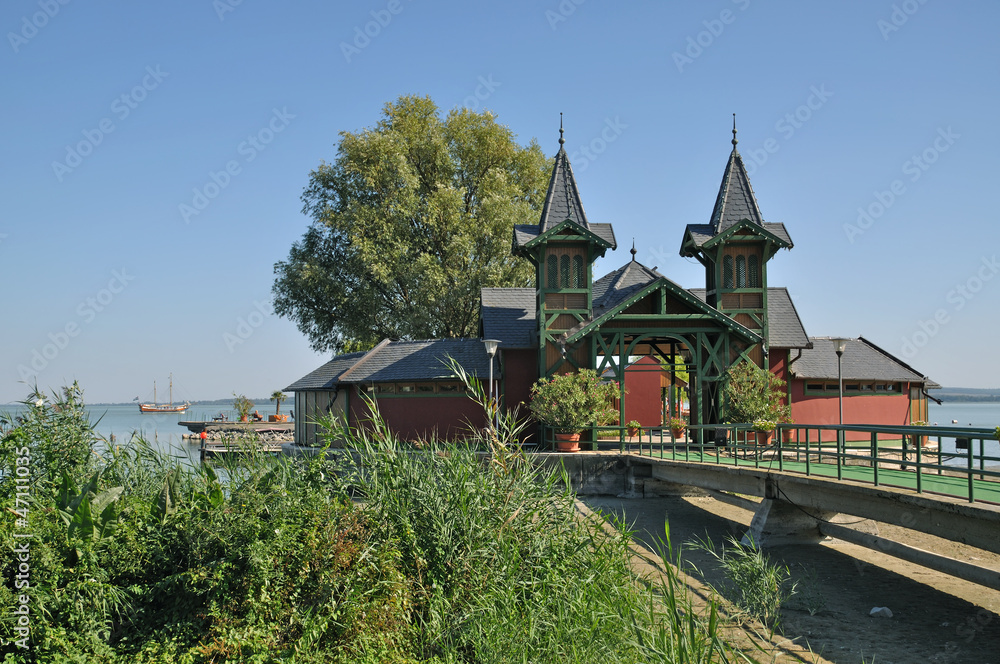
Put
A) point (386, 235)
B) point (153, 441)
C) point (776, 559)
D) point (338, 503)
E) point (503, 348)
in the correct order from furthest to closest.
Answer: point (386, 235), point (503, 348), point (776, 559), point (153, 441), point (338, 503)

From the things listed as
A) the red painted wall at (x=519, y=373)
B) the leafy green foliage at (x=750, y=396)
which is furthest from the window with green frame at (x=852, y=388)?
the red painted wall at (x=519, y=373)

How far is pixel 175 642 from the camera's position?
21.4 feet

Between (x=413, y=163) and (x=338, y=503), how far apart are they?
28.1m

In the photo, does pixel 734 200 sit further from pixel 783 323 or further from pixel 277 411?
pixel 277 411

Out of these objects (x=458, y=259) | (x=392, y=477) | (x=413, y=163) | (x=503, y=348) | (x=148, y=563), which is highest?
(x=413, y=163)

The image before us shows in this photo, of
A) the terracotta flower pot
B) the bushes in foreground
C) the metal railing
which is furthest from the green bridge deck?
the bushes in foreground

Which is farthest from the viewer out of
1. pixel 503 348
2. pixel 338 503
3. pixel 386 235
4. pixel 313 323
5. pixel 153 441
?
pixel 313 323

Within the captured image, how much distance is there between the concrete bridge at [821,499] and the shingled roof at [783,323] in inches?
241

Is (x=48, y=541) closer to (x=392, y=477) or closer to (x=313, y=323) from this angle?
(x=392, y=477)

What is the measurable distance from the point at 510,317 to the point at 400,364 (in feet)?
12.9

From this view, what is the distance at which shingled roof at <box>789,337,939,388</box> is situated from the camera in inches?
922

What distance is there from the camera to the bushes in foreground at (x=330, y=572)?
255 inches

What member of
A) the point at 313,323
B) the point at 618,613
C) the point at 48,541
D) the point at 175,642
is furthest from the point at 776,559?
the point at 313,323

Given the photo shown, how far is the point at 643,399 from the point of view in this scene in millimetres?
27875
